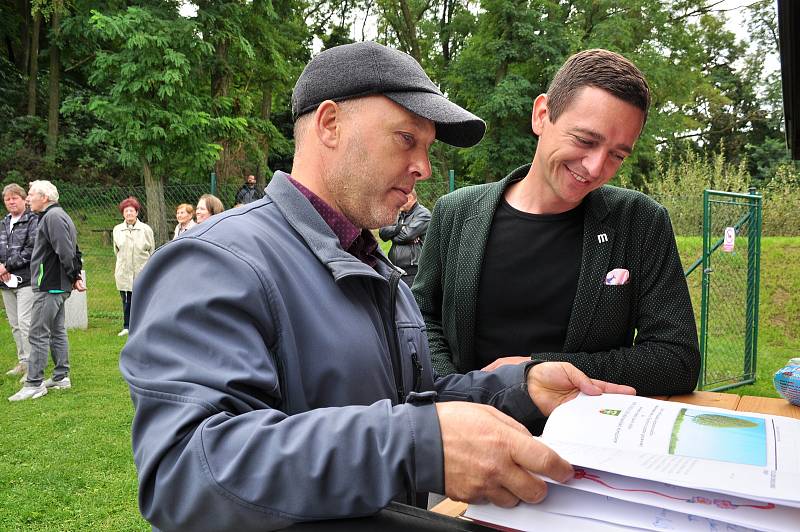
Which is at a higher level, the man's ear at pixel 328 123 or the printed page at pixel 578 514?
the man's ear at pixel 328 123

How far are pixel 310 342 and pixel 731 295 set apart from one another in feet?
29.3

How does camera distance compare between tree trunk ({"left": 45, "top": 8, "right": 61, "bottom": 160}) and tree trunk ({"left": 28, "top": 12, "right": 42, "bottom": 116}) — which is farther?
tree trunk ({"left": 28, "top": 12, "right": 42, "bottom": 116})

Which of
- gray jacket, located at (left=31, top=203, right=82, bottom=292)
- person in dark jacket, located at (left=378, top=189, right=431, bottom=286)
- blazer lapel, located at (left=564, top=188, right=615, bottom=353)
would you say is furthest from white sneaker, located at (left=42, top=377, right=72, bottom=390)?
blazer lapel, located at (left=564, top=188, right=615, bottom=353)

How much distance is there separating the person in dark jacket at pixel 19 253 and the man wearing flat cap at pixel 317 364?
677 centimetres

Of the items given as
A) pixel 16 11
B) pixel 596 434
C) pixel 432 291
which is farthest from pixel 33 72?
pixel 596 434

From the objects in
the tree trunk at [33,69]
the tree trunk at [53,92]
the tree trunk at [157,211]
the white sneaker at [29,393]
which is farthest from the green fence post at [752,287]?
the tree trunk at [33,69]

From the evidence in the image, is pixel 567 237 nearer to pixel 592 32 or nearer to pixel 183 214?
pixel 183 214

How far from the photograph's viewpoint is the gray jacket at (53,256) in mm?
6785

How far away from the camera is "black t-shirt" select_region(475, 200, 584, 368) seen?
2.15m

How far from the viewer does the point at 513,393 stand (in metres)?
1.50

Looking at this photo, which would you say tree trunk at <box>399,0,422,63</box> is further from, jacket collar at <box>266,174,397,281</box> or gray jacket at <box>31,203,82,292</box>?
jacket collar at <box>266,174,397,281</box>

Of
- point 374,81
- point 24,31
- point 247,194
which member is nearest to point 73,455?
point 374,81

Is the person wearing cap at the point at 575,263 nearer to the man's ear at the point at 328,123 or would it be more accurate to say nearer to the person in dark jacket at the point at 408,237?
the man's ear at the point at 328,123

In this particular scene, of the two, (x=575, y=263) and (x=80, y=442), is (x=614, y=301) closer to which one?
(x=575, y=263)
